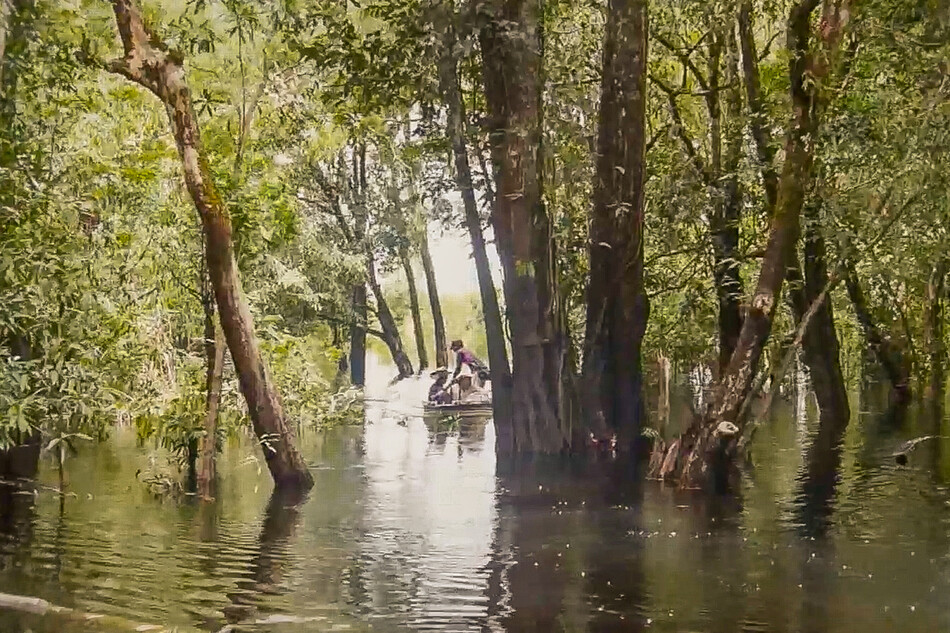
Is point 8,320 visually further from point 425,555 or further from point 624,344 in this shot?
point 624,344

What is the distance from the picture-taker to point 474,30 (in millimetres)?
15469

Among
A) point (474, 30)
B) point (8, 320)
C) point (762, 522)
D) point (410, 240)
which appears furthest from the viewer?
point (410, 240)

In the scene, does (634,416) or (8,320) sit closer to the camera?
(8,320)

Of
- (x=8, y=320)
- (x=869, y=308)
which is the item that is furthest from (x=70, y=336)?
(x=869, y=308)

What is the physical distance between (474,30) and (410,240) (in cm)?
2369

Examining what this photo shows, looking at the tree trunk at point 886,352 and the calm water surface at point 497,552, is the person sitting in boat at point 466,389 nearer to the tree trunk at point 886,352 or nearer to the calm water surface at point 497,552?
the tree trunk at point 886,352

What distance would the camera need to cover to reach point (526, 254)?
59.5 feet

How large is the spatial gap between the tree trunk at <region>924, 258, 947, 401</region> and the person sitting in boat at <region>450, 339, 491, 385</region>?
11.2 m

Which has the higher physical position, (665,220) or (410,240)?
(410,240)

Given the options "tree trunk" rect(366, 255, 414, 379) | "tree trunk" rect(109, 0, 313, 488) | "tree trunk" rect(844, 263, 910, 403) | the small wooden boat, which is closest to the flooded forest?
"tree trunk" rect(109, 0, 313, 488)

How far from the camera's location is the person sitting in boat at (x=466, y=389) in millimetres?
31641

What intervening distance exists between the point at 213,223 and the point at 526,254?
5.36 m

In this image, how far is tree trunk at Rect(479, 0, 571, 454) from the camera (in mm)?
17500

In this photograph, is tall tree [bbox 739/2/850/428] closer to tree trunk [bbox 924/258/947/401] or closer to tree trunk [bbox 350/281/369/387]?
tree trunk [bbox 924/258/947/401]
